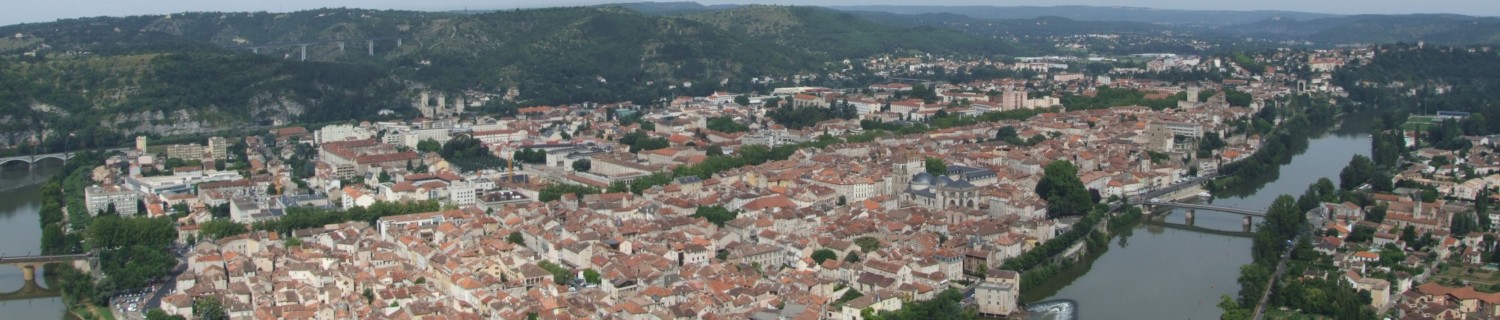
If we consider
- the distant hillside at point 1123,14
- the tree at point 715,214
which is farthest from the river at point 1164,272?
the distant hillside at point 1123,14

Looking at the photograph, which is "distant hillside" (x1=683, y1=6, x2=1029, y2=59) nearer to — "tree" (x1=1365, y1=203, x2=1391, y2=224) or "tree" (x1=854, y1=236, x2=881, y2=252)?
"tree" (x1=1365, y1=203, x2=1391, y2=224)

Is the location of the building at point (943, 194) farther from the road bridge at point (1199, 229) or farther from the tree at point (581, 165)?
the tree at point (581, 165)

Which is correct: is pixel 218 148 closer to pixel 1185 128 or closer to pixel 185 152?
pixel 185 152

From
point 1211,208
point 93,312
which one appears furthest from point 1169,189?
point 93,312

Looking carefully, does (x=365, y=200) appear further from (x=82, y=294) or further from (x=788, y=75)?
(x=788, y=75)

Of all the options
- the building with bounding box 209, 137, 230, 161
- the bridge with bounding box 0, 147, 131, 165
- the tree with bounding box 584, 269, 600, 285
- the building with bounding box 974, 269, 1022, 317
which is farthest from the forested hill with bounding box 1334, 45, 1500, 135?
the bridge with bounding box 0, 147, 131, 165

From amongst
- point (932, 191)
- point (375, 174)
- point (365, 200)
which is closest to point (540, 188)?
point (365, 200)
